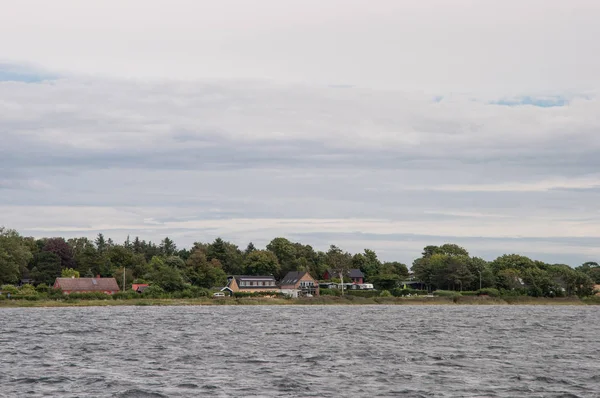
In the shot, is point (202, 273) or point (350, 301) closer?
point (350, 301)

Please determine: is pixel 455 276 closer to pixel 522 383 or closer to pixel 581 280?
pixel 581 280

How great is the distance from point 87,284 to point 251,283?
47001 mm

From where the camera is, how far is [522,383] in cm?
3206

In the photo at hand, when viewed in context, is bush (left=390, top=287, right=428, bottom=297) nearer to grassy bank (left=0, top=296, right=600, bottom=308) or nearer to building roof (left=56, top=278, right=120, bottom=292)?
grassy bank (left=0, top=296, right=600, bottom=308)

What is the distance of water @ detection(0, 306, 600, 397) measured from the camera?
30.2m

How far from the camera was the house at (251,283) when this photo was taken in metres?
170

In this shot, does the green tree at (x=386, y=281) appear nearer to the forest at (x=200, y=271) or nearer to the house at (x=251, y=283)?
the forest at (x=200, y=271)

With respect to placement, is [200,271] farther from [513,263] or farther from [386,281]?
[513,263]

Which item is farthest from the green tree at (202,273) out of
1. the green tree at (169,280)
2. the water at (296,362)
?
the water at (296,362)

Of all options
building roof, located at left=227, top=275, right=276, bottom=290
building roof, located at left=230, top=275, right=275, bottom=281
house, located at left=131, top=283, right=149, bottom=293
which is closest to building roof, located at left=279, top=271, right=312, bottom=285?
building roof, located at left=227, top=275, right=276, bottom=290

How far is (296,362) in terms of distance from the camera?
39.2m

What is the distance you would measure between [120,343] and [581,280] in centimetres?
12923

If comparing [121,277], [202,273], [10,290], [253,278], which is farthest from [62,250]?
[10,290]

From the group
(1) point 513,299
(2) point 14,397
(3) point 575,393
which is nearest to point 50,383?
(2) point 14,397
